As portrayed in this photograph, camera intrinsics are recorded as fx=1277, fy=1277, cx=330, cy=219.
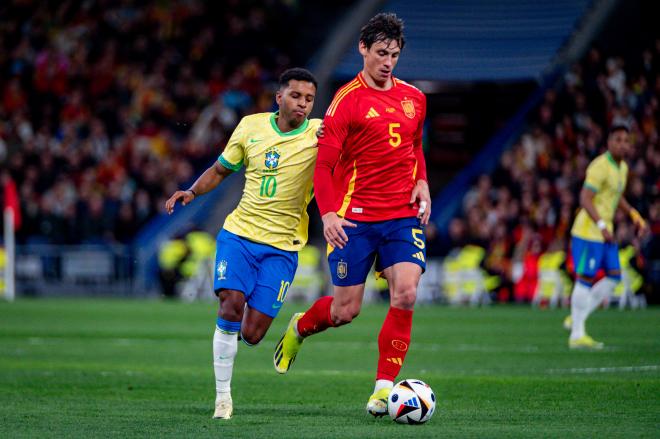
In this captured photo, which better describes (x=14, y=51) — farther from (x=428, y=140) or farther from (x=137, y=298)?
(x=428, y=140)

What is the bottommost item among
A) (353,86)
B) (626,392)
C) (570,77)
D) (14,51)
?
(626,392)

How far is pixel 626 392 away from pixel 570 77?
1904cm

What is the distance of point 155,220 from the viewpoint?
99.1 ft

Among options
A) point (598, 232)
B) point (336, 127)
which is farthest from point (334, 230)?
point (598, 232)

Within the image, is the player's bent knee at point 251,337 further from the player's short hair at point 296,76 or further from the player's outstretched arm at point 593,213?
the player's outstretched arm at point 593,213

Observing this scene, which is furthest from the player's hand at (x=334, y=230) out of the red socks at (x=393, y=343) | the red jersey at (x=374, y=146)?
the red socks at (x=393, y=343)

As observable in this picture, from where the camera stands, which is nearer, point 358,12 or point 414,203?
point 414,203

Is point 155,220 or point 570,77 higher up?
point 570,77

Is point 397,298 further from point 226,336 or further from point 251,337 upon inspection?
point 251,337

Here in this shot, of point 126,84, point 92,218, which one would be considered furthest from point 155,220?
point 126,84

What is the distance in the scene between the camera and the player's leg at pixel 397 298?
28.8 feet

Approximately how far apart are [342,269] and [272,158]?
955 millimetres

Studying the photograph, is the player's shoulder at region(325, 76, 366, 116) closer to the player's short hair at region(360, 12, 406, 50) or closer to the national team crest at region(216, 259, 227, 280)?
the player's short hair at region(360, 12, 406, 50)

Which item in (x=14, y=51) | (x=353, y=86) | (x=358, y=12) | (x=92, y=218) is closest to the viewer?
(x=353, y=86)
